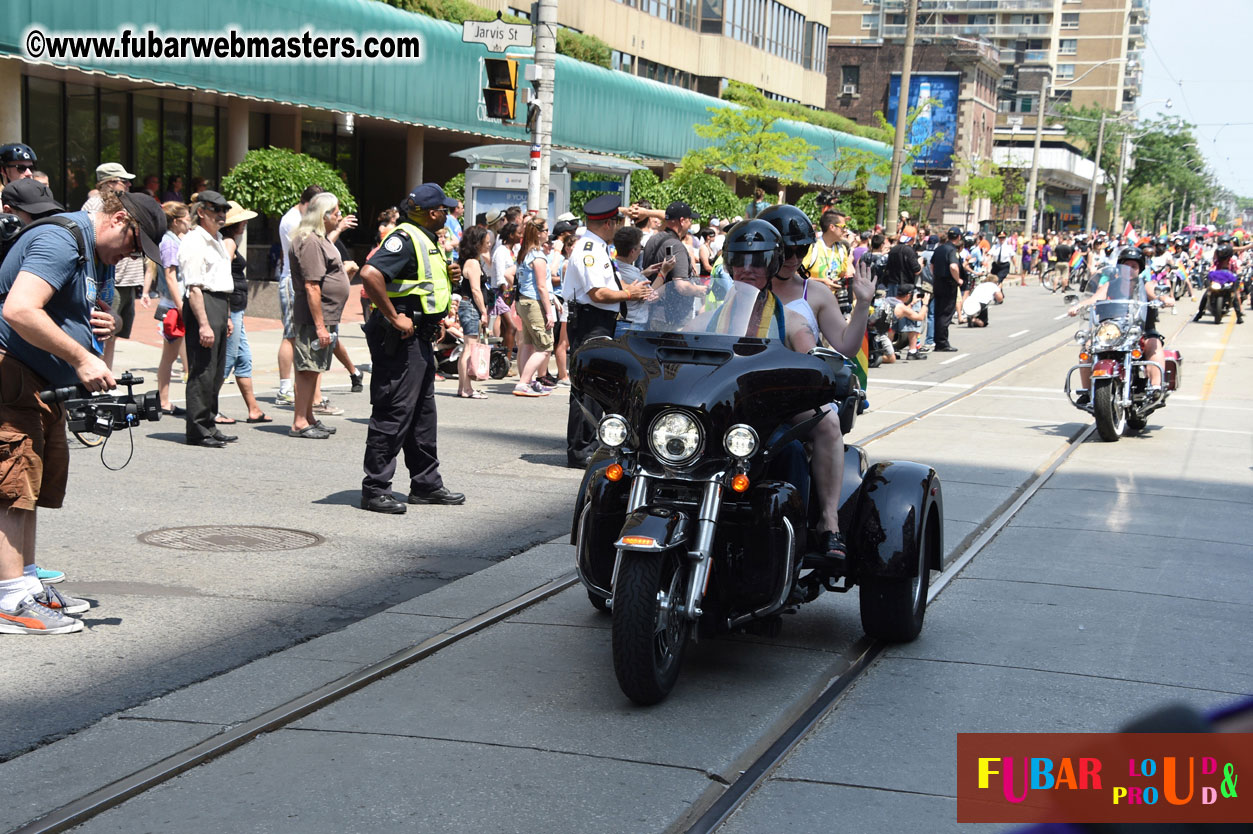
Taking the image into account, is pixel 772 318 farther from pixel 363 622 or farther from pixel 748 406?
pixel 363 622

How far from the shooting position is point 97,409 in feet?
17.8

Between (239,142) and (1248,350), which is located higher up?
(239,142)

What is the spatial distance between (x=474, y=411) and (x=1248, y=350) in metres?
16.4

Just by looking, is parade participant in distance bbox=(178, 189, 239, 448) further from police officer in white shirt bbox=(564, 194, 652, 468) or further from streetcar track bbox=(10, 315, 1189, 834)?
streetcar track bbox=(10, 315, 1189, 834)

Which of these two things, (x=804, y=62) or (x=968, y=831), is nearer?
(x=968, y=831)

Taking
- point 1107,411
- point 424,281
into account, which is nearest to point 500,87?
point 1107,411

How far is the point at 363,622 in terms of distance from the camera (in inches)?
236

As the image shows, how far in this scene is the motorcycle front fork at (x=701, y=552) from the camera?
16.1 feet

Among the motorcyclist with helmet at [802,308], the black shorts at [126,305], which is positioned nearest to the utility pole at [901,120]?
the black shorts at [126,305]

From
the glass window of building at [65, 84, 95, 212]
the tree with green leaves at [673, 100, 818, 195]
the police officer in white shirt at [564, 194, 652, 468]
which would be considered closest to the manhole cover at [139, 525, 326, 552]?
the police officer in white shirt at [564, 194, 652, 468]

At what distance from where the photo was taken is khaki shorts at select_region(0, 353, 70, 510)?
545 centimetres

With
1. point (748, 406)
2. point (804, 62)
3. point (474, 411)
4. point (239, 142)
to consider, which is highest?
point (804, 62)

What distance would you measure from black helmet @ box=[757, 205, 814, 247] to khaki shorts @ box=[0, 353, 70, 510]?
9.80ft

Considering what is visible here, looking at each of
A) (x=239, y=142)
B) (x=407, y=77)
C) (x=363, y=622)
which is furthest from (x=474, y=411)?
(x=407, y=77)
